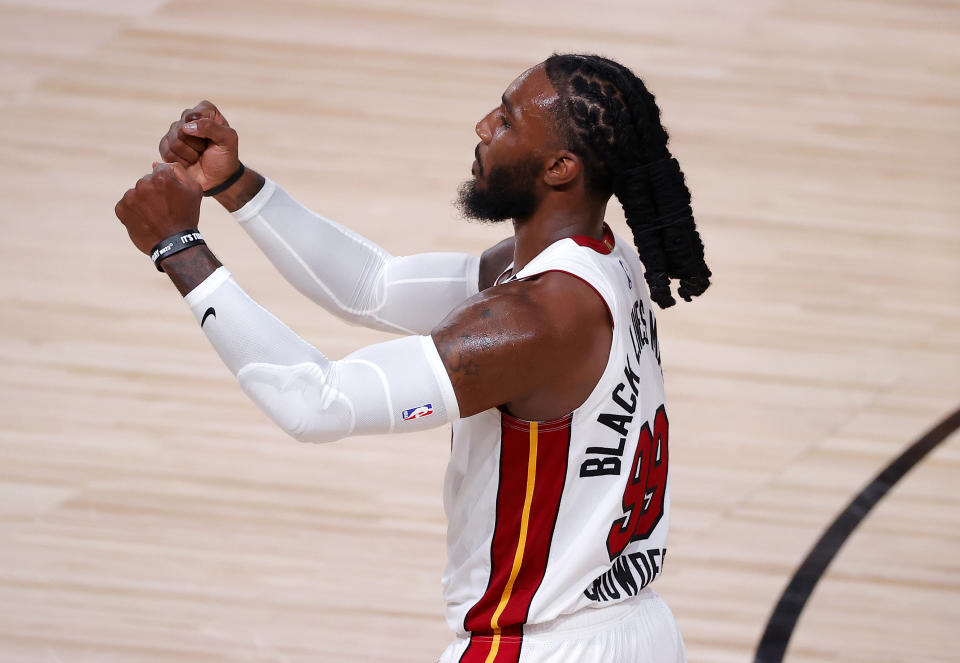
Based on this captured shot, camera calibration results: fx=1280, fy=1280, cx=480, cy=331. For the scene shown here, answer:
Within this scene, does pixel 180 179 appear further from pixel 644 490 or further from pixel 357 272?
pixel 644 490

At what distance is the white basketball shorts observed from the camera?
2395 millimetres

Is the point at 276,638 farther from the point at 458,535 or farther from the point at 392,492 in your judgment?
the point at 458,535

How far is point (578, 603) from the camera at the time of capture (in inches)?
94.3

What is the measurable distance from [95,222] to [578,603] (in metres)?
4.55

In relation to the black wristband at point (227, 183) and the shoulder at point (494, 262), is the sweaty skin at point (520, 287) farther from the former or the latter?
the shoulder at point (494, 262)

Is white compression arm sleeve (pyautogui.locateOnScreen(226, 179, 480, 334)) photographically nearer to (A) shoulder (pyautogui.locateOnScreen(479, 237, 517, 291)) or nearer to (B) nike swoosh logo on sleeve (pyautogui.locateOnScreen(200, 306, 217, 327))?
(A) shoulder (pyautogui.locateOnScreen(479, 237, 517, 291))

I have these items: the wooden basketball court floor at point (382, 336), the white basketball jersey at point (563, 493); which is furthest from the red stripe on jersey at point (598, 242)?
the wooden basketball court floor at point (382, 336)

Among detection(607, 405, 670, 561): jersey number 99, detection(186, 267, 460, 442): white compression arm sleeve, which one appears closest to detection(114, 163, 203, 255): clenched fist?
detection(186, 267, 460, 442): white compression arm sleeve

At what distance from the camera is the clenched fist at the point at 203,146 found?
249cm

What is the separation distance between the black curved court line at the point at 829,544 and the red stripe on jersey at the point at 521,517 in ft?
5.67

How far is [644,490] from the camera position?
2.43m

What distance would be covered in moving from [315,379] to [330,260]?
2.26ft

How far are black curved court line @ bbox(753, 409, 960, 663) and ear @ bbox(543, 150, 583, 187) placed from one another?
6.89ft

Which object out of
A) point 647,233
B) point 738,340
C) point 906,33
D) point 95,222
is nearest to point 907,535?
point 738,340
